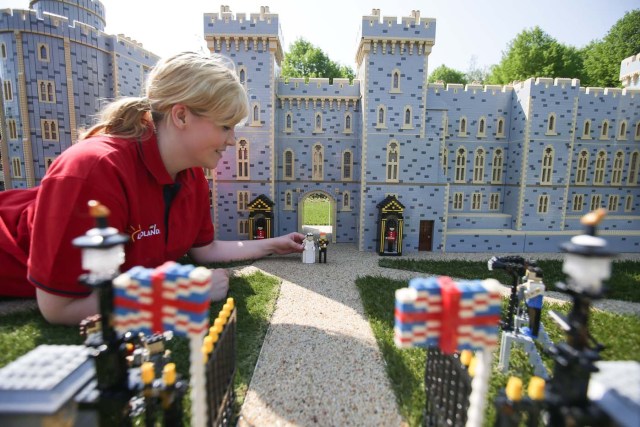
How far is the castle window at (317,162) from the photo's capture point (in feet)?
45.1

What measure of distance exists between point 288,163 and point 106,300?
12485mm

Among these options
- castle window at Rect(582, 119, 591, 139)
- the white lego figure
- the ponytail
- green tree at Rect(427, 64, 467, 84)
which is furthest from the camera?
green tree at Rect(427, 64, 467, 84)

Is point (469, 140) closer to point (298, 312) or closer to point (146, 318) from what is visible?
point (298, 312)

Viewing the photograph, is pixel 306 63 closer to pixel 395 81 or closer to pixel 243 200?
pixel 395 81

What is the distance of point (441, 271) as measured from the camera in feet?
31.6

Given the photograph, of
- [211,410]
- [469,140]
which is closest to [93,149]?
[211,410]

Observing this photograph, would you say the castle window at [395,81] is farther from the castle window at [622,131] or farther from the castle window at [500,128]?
the castle window at [622,131]

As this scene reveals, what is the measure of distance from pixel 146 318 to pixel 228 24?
41.4 feet

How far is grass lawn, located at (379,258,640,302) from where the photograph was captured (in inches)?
315

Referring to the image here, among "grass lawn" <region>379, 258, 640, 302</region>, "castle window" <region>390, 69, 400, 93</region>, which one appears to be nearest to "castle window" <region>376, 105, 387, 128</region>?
"castle window" <region>390, 69, 400, 93</region>

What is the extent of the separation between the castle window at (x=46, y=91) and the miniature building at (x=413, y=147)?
34 centimetres

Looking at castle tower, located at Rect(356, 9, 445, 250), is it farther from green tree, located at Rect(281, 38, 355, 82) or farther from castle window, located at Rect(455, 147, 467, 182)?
green tree, located at Rect(281, 38, 355, 82)

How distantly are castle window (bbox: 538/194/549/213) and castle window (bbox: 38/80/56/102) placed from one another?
19.3 metres

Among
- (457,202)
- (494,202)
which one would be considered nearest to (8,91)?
(457,202)
